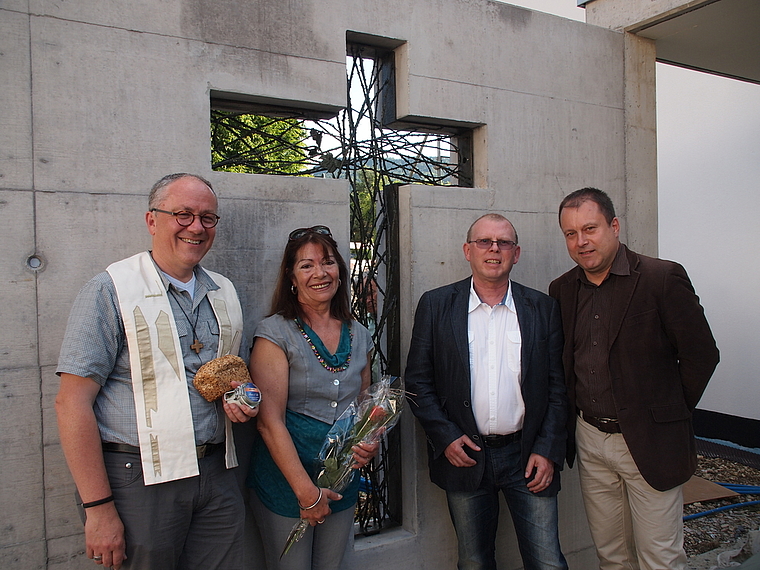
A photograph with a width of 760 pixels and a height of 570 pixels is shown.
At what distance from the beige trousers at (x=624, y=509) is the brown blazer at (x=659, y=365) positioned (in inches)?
4.1

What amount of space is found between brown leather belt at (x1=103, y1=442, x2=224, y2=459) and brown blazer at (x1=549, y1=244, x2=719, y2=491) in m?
1.81

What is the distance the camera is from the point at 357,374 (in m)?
2.51

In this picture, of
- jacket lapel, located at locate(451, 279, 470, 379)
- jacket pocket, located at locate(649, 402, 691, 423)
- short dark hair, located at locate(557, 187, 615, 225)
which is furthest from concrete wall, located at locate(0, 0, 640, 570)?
jacket pocket, located at locate(649, 402, 691, 423)

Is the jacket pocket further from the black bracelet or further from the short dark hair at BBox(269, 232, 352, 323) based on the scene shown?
the black bracelet

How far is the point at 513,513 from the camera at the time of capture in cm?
290

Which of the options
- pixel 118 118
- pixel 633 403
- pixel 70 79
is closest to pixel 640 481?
pixel 633 403

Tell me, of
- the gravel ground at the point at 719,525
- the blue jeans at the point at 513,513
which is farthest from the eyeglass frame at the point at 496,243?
the gravel ground at the point at 719,525

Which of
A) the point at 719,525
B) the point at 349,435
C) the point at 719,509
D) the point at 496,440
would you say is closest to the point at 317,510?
the point at 349,435

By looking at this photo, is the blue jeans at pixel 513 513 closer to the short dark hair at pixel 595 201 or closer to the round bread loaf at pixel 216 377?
the short dark hair at pixel 595 201

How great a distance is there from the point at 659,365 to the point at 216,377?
200 cm

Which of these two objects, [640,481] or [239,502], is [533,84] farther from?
[239,502]

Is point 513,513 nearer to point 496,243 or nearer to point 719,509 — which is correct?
point 496,243

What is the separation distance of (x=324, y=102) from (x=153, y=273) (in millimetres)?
1364

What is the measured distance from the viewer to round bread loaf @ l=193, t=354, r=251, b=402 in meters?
2.06
